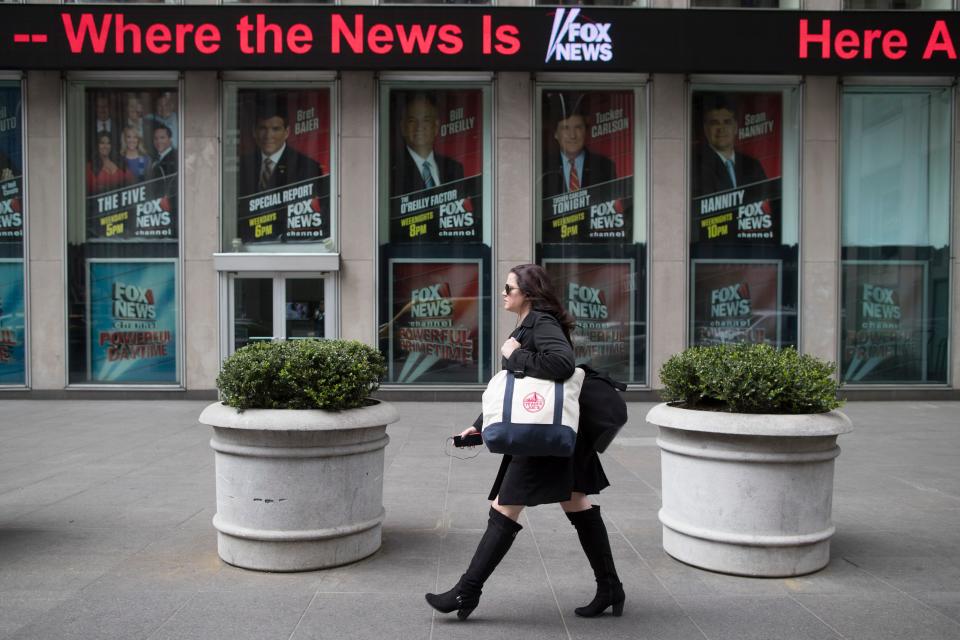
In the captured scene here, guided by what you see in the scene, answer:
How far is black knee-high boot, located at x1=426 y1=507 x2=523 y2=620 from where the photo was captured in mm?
4113

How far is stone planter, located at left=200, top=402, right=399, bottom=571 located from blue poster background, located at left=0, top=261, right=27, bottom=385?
11.1 m

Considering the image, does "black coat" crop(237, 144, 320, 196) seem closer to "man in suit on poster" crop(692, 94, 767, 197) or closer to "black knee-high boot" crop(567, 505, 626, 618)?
"man in suit on poster" crop(692, 94, 767, 197)

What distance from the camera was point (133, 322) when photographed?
1421 cm

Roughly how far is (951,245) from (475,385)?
8912 millimetres

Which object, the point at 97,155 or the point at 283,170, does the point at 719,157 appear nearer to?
the point at 283,170

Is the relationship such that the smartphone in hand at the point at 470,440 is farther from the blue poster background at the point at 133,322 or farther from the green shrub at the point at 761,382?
the blue poster background at the point at 133,322

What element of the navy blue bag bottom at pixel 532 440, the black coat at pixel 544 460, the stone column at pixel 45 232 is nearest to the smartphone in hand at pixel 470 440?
the black coat at pixel 544 460

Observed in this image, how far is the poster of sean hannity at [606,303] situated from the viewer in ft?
47.1

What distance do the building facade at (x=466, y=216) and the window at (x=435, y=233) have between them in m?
0.04

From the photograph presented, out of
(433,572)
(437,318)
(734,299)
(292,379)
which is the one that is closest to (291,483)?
(292,379)

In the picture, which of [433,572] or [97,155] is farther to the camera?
[97,155]

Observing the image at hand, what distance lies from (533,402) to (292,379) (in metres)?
1.68

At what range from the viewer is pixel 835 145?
14297 millimetres

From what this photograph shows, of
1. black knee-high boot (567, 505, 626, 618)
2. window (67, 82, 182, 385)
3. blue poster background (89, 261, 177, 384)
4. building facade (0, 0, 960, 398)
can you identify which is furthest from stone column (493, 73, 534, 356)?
black knee-high boot (567, 505, 626, 618)
